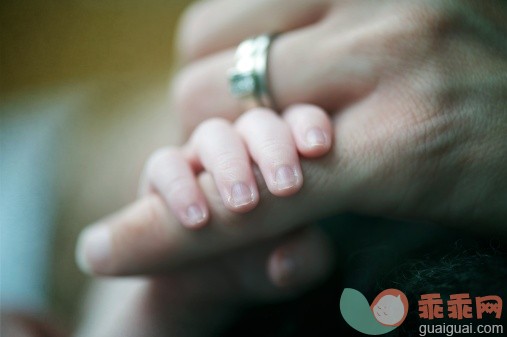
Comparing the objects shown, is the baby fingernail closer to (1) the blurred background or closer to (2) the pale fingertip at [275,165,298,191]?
(2) the pale fingertip at [275,165,298,191]

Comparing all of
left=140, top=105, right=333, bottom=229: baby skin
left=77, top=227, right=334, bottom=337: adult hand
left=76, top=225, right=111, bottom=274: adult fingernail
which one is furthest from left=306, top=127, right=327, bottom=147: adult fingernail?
left=76, top=225, right=111, bottom=274: adult fingernail

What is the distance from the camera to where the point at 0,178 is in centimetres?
91

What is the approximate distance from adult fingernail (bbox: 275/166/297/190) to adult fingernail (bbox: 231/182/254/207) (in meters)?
0.03

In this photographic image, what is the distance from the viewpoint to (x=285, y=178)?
458 millimetres

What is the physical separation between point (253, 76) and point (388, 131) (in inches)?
7.2

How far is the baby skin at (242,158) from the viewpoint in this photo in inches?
18.4

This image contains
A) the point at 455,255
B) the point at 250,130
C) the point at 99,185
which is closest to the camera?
the point at 455,255

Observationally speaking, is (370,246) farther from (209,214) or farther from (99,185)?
(99,185)

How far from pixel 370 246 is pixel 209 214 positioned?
0.52ft

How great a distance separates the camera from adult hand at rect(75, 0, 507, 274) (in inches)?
18.3

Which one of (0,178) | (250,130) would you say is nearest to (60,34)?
(0,178)

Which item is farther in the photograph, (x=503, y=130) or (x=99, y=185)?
(x=99, y=185)

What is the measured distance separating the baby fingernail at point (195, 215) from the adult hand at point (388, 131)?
1cm

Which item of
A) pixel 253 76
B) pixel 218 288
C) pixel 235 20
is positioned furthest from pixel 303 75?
pixel 218 288
